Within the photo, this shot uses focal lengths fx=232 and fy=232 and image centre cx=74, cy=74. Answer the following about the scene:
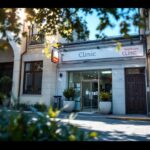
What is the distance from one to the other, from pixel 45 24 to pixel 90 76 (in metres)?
10.7

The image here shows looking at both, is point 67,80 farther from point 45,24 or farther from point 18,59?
point 45,24

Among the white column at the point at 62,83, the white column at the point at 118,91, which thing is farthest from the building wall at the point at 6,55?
the white column at the point at 118,91

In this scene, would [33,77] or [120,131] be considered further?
[33,77]

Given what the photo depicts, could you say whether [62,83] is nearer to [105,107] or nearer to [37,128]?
[105,107]

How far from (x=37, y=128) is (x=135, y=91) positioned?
12876mm

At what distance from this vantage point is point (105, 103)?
1448 cm

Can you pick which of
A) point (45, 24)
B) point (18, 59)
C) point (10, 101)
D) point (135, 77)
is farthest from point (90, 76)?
point (10, 101)

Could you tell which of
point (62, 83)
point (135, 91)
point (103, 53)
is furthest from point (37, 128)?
point (62, 83)

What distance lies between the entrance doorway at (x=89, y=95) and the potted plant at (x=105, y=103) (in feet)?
3.62

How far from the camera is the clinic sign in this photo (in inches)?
561

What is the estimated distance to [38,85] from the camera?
57.4ft

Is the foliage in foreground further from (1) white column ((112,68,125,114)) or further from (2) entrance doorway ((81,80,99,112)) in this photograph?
(2) entrance doorway ((81,80,99,112))

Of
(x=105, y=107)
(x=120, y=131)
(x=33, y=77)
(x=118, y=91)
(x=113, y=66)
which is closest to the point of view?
(x=120, y=131)

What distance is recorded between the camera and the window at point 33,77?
57.4ft
